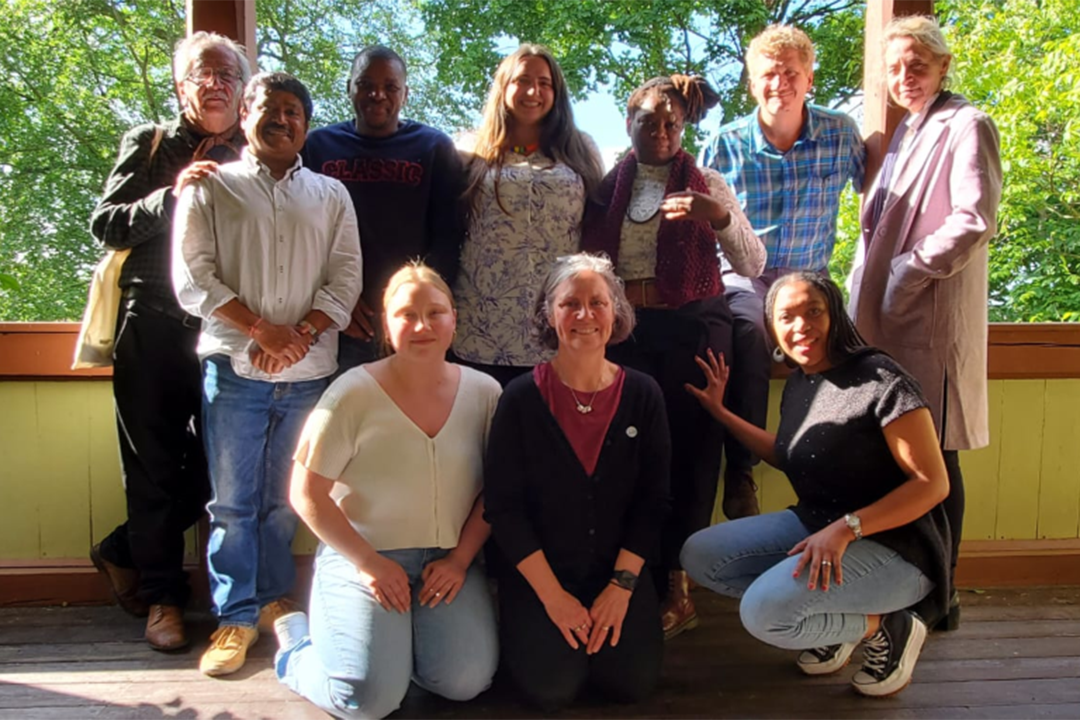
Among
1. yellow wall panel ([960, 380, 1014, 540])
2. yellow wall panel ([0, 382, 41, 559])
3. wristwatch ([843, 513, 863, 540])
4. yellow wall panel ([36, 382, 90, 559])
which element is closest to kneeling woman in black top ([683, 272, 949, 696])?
wristwatch ([843, 513, 863, 540])

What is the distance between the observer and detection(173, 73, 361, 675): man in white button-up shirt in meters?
1.92

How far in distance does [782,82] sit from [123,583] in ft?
8.22

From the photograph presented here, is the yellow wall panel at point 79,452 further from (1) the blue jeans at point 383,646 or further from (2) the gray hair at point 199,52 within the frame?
(2) the gray hair at point 199,52

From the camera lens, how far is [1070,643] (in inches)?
87.7

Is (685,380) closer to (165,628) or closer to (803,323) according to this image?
(803,323)

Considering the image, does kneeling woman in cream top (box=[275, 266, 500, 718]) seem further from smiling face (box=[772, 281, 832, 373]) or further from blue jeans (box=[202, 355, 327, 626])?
smiling face (box=[772, 281, 832, 373])

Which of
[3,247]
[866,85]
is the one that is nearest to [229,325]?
[866,85]

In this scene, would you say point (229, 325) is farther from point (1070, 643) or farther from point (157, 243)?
point (1070, 643)

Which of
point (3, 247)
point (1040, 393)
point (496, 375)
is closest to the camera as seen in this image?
point (496, 375)

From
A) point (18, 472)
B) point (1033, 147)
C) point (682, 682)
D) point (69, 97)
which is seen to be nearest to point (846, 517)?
point (682, 682)

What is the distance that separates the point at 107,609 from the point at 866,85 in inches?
119

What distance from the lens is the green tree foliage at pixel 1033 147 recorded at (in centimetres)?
530

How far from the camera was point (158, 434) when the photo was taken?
215 cm

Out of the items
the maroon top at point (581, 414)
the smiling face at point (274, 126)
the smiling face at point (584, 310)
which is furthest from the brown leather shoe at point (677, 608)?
the smiling face at point (274, 126)
